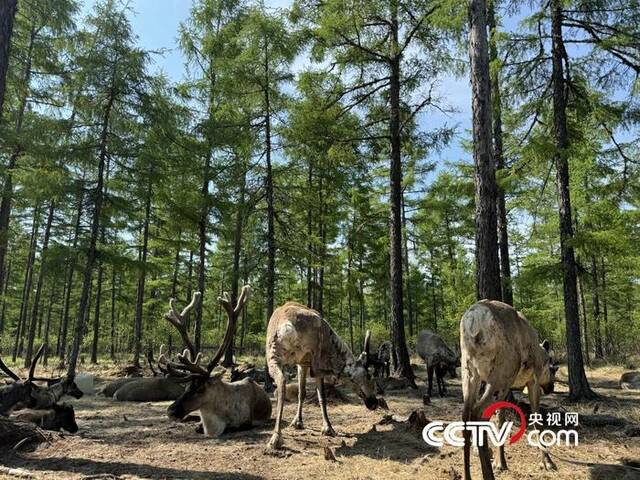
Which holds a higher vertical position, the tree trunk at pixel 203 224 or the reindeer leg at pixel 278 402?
the tree trunk at pixel 203 224

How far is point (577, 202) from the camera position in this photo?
13.2 metres

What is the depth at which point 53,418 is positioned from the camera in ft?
23.1

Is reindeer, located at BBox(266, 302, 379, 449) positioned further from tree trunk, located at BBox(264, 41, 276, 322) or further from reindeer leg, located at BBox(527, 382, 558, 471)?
tree trunk, located at BBox(264, 41, 276, 322)

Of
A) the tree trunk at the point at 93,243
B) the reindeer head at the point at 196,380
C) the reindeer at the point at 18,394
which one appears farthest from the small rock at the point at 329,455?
the tree trunk at the point at 93,243

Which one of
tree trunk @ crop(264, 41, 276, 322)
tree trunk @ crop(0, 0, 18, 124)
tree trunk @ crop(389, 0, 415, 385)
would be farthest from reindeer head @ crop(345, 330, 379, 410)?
tree trunk @ crop(0, 0, 18, 124)

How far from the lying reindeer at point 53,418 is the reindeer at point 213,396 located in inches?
64.8

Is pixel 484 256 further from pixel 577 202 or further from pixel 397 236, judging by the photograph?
pixel 577 202

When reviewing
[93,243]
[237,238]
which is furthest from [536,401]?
[237,238]

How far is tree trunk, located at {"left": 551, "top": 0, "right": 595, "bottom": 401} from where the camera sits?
31.6 ft

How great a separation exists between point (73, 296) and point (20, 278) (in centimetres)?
694

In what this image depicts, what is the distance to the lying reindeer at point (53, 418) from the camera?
6.94 metres

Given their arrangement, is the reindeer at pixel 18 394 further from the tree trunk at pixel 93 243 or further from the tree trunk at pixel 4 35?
the tree trunk at pixel 93 243

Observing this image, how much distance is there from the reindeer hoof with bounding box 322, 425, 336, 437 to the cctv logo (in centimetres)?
147

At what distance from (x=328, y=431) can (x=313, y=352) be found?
Answer: 122 cm
